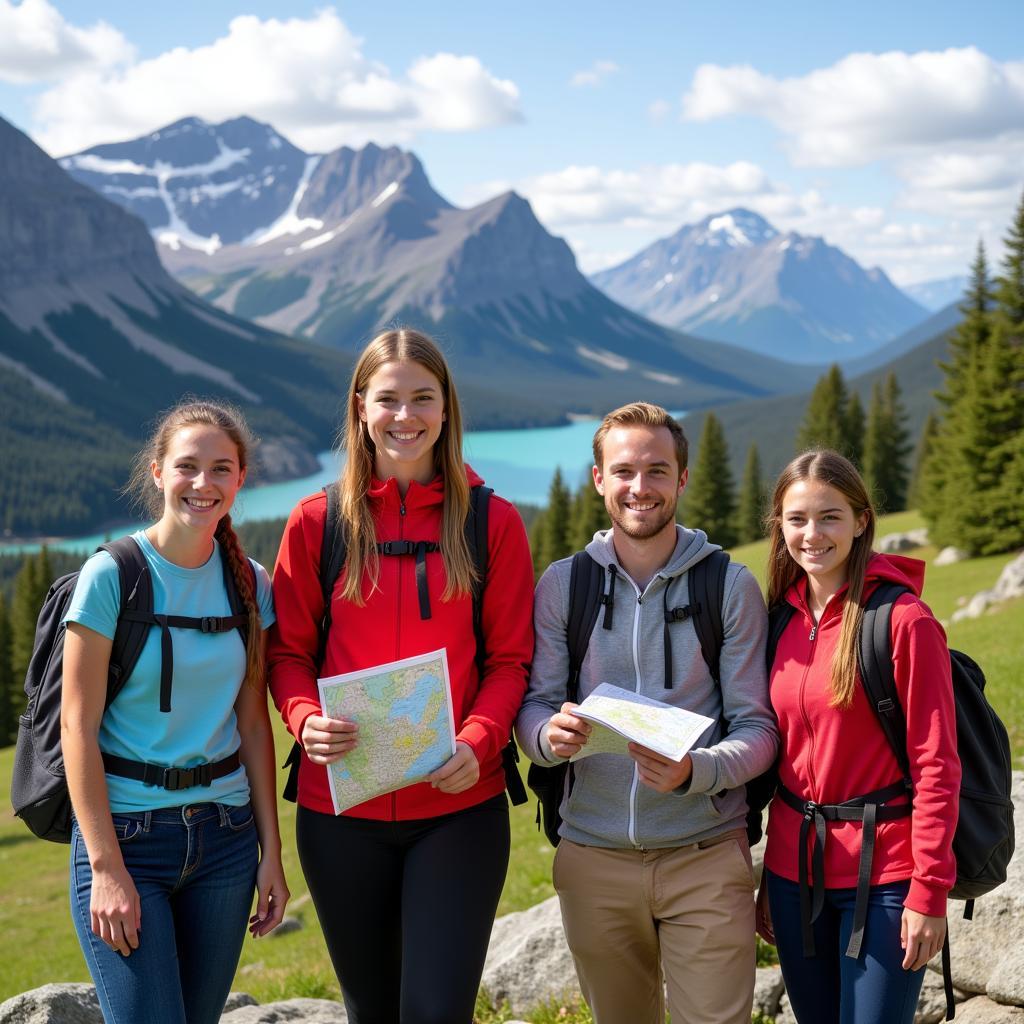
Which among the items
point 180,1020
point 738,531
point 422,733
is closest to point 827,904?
point 422,733

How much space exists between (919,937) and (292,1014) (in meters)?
3.32

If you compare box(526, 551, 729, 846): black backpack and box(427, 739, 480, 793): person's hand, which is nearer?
box(427, 739, 480, 793): person's hand

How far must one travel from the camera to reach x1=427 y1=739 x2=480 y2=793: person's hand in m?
4.08

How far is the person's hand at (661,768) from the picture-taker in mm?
3951

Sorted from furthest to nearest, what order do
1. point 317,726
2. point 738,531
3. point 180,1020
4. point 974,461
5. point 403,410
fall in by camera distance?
point 738,531 < point 974,461 < point 403,410 < point 317,726 < point 180,1020

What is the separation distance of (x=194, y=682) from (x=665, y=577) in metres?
1.88

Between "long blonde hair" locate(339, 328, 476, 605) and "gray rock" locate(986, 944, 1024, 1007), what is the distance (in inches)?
116

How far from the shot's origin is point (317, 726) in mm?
4094

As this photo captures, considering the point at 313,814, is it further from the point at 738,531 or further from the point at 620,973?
the point at 738,531

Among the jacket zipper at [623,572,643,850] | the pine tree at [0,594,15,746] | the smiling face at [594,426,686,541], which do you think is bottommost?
A: the pine tree at [0,594,15,746]

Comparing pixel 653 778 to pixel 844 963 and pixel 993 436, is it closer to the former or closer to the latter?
pixel 844 963

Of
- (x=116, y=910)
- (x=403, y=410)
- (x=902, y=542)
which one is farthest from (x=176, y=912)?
(x=902, y=542)

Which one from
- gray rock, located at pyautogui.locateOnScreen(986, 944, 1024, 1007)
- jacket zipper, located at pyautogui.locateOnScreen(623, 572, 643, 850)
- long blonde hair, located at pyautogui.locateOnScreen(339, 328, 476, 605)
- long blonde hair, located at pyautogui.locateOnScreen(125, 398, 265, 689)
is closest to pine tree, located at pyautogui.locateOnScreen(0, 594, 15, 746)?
long blonde hair, located at pyautogui.locateOnScreen(125, 398, 265, 689)

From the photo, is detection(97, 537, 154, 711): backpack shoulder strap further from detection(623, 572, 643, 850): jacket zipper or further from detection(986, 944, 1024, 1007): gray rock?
detection(986, 944, 1024, 1007): gray rock
